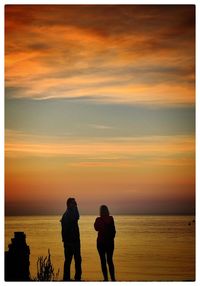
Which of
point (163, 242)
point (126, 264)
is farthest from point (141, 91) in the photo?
point (163, 242)

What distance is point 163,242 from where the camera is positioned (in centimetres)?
4097

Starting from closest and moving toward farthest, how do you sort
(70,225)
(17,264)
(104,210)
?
1. (104,210)
2. (70,225)
3. (17,264)

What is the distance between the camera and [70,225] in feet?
27.1

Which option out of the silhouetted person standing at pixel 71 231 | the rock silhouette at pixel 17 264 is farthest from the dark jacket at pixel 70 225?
the rock silhouette at pixel 17 264

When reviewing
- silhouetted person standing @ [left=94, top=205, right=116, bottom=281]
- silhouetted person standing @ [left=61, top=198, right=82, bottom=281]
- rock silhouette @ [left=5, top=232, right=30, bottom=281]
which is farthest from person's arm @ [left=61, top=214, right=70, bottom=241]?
rock silhouette @ [left=5, top=232, right=30, bottom=281]

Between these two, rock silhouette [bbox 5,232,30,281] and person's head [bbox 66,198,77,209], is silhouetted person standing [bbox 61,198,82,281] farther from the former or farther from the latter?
rock silhouette [bbox 5,232,30,281]

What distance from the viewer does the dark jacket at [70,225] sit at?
8.20 meters

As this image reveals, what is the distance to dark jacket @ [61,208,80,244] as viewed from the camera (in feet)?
26.9

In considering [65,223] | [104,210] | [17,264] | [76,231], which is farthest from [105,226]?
[17,264]

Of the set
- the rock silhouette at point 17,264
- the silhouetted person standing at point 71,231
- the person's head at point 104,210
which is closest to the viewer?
the person's head at point 104,210

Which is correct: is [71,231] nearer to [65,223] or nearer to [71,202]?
[65,223]

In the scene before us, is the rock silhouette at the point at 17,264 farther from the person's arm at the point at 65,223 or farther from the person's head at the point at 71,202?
the person's head at the point at 71,202
